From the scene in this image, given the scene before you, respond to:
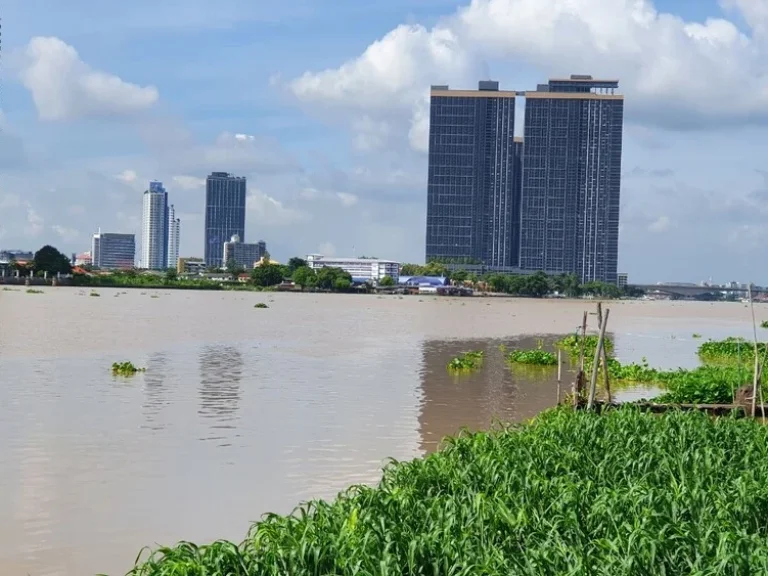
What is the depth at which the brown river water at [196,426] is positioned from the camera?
9.94 m

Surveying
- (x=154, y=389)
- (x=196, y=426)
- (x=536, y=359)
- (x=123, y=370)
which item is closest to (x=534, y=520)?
(x=196, y=426)

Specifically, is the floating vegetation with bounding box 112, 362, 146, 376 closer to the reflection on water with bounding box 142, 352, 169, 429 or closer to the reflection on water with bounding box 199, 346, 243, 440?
the reflection on water with bounding box 142, 352, 169, 429

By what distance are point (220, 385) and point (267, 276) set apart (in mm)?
145419

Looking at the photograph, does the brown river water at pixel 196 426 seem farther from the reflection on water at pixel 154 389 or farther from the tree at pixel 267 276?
the tree at pixel 267 276

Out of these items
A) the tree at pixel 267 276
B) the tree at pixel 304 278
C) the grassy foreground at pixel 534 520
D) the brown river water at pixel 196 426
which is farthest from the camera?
the tree at pixel 267 276

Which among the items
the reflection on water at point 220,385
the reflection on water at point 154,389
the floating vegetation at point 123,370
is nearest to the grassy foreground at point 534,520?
the reflection on water at point 220,385

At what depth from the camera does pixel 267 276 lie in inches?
6555

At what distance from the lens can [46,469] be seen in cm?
1216

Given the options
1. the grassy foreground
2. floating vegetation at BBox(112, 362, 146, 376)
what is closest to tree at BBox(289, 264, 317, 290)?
floating vegetation at BBox(112, 362, 146, 376)

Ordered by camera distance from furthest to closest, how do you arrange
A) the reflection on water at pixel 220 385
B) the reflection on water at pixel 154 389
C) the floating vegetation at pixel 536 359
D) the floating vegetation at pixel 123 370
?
the floating vegetation at pixel 536 359 < the floating vegetation at pixel 123 370 < the reflection on water at pixel 220 385 < the reflection on water at pixel 154 389

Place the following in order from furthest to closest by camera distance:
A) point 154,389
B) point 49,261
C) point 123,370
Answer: point 49,261 → point 123,370 → point 154,389

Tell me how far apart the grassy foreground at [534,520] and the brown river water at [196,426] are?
Answer: 1.87m

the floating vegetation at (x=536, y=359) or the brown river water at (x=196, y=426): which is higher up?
the floating vegetation at (x=536, y=359)

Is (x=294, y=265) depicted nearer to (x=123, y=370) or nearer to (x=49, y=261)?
(x=49, y=261)
